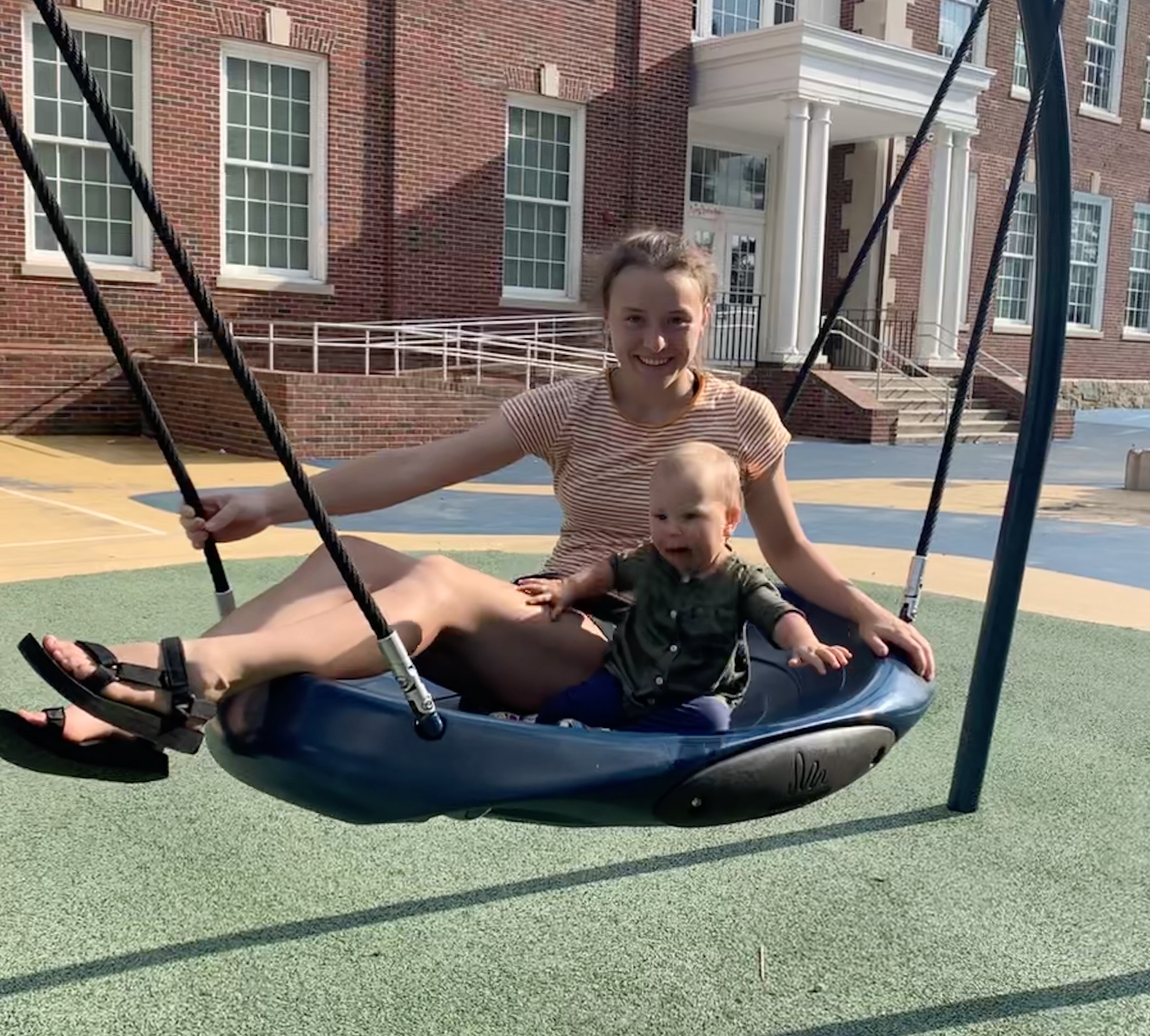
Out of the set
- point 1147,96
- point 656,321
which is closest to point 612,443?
point 656,321

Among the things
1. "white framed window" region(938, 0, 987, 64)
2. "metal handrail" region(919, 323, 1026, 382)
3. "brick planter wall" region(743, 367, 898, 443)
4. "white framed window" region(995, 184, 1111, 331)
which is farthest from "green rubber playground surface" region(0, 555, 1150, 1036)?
"white framed window" region(995, 184, 1111, 331)

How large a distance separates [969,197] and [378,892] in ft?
61.0

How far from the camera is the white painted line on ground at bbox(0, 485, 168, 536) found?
23.6 ft

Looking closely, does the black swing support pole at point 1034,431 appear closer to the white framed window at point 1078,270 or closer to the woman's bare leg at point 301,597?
the woman's bare leg at point 301,597

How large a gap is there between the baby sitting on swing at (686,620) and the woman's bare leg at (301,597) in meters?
0.30

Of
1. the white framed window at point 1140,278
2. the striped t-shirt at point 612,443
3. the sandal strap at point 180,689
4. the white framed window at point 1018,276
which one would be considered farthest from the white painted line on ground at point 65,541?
the white framed window at point 1140,278

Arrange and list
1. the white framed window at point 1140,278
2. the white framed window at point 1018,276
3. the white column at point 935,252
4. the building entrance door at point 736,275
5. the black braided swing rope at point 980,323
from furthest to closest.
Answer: the white framed window at point 1140,278, the white framed window at point 1018,276, the white column at point 935,252, the building entrance door at point 736,275, the black braided swing rope at point 980,323

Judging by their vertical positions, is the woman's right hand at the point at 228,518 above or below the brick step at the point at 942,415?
above

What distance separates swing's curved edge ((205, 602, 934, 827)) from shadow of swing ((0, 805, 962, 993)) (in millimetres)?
616

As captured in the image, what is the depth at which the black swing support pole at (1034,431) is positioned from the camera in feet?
9.97

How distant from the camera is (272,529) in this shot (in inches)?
294

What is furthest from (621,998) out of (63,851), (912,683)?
(63,851)

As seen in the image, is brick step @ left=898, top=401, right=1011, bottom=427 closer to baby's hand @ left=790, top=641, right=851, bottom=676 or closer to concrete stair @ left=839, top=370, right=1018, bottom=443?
concrete stair @ left=839, top=370, right=1018, bottom=443

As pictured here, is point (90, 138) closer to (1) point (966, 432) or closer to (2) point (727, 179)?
(2) point (727, 179)
